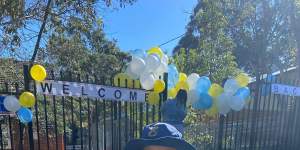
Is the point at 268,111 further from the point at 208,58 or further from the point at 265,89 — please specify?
the point at 208,58

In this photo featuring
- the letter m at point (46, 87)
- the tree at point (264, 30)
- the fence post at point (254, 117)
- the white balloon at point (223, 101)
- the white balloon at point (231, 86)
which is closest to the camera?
the letter m at point (46, 87)

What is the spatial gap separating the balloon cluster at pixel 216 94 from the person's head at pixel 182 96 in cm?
37

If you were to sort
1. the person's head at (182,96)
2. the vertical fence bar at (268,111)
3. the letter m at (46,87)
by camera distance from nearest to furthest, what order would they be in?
the letter m at (46,87) < the person's head at (182,96) < the vertical fence bar at (268,111)

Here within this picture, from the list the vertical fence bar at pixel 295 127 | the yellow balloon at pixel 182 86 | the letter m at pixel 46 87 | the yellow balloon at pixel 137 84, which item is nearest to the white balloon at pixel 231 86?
the yellow balloon at pixel 182 86

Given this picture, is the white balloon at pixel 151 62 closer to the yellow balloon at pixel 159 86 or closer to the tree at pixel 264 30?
the yellow balloon at pixel 159 86

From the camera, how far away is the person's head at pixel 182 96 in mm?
4375

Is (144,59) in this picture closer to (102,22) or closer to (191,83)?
(191,83)

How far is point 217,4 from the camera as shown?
38.5 ft

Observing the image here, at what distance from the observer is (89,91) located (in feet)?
14.0

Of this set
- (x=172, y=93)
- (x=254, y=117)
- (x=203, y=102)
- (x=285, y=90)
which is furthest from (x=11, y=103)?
(x=285, y=90)

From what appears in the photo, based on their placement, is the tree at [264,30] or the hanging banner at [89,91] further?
the tree at [264,30]

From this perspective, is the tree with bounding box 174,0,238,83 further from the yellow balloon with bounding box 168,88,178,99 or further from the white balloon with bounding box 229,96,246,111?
the yellow balloon with bounding box 168,88,178,99

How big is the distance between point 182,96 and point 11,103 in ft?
5.61

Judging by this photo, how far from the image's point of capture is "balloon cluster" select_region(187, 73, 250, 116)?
15.9 feet
